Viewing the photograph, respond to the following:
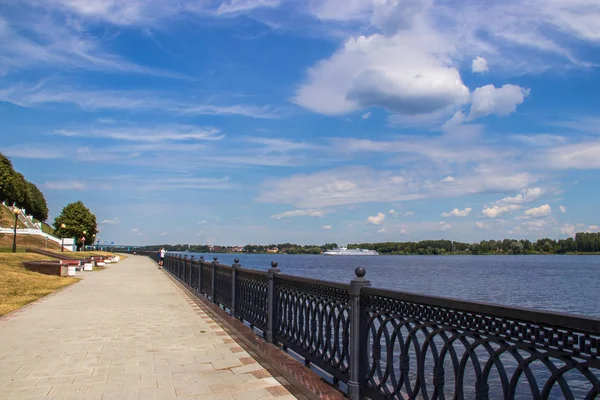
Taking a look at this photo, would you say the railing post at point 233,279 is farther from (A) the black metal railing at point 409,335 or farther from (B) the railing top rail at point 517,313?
(B) the railing top rail at point 517,313

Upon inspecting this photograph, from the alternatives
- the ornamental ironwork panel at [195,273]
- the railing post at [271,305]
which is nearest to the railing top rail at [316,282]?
the railing post at [271,305]

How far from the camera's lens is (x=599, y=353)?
7.82 ft

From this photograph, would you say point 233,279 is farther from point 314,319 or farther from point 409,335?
point 409,335

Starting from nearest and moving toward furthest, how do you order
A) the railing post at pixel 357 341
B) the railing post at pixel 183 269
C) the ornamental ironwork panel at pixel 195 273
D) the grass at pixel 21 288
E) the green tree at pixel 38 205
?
the railing post at pixel 357 341 → the grass at pixel 21 288 → the ornamental ironwork panel at pixel 195 273 → the railing post at pixel 183 269 → the green tree at pixel 38 205

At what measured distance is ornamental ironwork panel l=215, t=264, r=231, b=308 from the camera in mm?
11031

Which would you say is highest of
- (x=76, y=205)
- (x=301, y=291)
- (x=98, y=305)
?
(x=76, y=205)

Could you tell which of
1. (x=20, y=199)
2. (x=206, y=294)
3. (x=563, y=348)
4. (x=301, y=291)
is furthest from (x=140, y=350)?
(x=20, y=199)

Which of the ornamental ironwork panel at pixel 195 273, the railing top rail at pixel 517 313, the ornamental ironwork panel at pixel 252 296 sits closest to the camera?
the railing top rail at pixel 517 313

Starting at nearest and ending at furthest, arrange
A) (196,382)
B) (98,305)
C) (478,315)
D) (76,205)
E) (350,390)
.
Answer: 1. (478,315)
2. (350,390)
3. (196,382)
4. (98,305)
5. (76,205)

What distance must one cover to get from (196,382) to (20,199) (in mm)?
94717

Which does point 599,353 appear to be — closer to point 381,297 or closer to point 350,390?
point 381,297

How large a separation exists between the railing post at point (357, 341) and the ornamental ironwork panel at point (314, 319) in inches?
8.7

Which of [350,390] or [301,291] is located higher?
[301,291]

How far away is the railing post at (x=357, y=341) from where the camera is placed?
4609 mm
